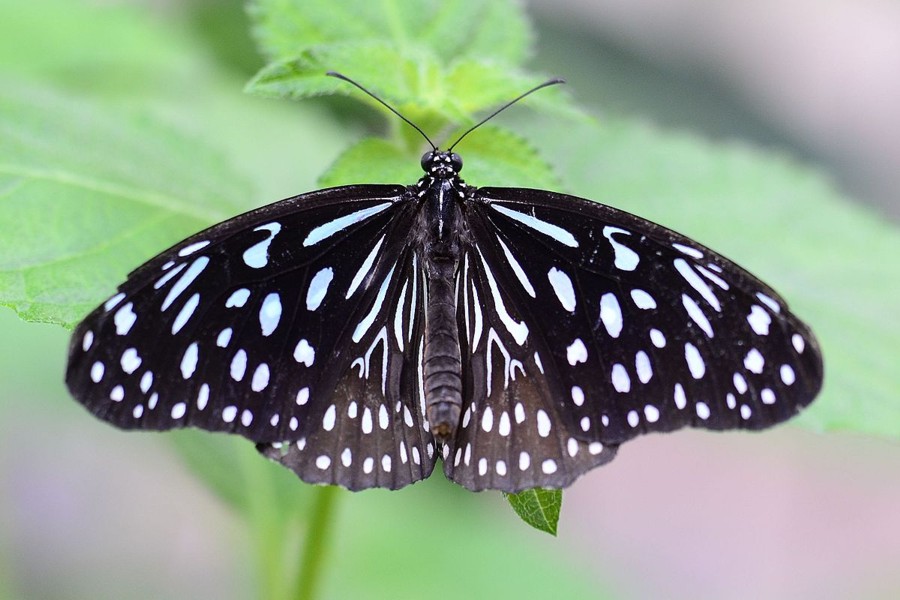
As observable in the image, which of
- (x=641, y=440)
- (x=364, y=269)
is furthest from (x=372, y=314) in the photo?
(x=641, y=440)

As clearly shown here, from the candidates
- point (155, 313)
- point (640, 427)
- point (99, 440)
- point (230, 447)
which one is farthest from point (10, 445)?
point (640, 427)

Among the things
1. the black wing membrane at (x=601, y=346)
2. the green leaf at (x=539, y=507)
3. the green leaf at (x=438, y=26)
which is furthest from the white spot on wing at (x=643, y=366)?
the green leaf at (x=438, y=26)

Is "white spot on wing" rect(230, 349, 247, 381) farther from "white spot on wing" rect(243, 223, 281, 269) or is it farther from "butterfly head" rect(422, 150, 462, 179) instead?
"butterfly head" rect(422, 150, 462, 179)

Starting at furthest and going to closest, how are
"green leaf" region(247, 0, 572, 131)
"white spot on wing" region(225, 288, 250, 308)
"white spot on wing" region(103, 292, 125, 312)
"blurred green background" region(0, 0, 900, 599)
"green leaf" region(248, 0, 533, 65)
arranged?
1. "blurred green background" region(0, 0, 900, 599)
2. "green leaf" region(248, 0, 533, 65)
3. "green leaf" region(247, 0, 572, 131)
4. "white spot on wing" region(225, 288, 250, 308)
5. "white spot on wing" region(103, 292, 125, 312)

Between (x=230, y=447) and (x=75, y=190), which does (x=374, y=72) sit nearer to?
(x=75, y=190)

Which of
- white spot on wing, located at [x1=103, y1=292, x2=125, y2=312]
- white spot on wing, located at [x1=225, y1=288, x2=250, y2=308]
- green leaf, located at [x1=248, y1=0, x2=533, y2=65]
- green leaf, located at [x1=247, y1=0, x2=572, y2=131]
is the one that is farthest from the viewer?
green leaf, located at [x1=248, y1=0, x2=533, y2=65]

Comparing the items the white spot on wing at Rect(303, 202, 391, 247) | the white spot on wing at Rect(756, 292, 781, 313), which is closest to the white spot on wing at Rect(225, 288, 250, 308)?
the white spot on wing at Rect(303, 202, 391, 247)

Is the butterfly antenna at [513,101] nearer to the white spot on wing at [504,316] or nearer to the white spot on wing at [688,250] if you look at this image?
the white spot on wing at [504,316]
